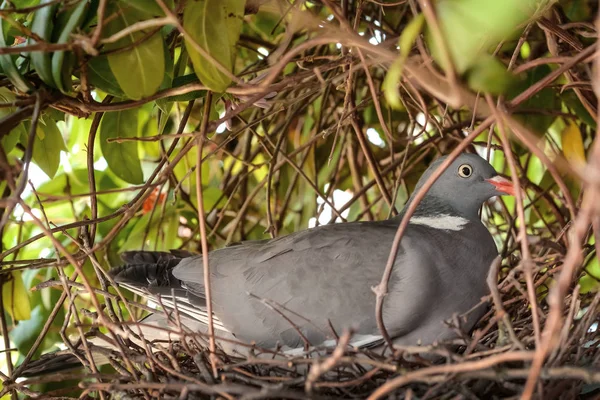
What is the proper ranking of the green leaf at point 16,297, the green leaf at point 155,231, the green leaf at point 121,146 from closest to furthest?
the green leaf at point 121,146
the green leaf at point 16,297
the green leaf at point 155,231

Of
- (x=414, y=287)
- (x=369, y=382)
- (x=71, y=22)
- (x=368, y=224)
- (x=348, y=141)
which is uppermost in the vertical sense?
(x=71, y=22)

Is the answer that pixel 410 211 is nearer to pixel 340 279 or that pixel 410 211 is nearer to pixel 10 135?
pixel 340 279

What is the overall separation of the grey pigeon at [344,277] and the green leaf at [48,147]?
0.26m

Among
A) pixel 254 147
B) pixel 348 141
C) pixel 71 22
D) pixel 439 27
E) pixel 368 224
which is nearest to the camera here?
pixel 439 27

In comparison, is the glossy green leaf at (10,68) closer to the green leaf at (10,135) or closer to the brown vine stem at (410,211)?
the green leaf at (10,135)

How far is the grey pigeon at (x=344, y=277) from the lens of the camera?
1262 millimetres

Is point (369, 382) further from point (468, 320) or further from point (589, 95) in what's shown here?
point (589, 95)

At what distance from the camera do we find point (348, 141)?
1.86 meters

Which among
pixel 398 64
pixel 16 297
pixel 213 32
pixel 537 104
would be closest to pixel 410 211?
pixel 398 64

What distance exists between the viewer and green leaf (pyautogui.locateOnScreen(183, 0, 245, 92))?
3.40 ft

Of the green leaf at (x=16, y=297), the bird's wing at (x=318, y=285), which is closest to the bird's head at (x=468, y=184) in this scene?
the bird's wing at (x=318, y=285)

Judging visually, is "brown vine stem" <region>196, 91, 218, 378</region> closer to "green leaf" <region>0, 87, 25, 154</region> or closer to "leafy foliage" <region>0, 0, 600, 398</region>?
"leafy foliage" <region>0, 0, 600, 398</region>

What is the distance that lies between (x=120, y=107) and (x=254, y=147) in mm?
1079

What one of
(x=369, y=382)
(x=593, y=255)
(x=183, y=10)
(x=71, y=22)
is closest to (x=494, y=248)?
(x=593, y=255)
